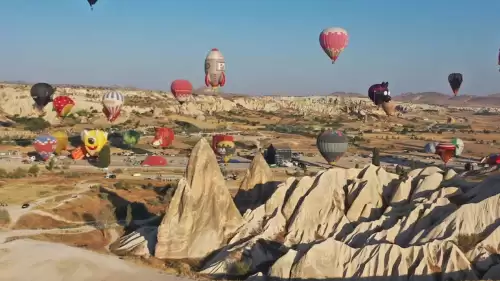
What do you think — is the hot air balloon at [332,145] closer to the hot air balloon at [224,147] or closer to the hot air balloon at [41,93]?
the hot air balloon at [224,147]

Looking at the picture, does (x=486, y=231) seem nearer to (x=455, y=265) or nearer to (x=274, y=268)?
(x=455, y=265)

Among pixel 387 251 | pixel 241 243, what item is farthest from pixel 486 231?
pixel 241 243

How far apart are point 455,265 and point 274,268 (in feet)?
25.0

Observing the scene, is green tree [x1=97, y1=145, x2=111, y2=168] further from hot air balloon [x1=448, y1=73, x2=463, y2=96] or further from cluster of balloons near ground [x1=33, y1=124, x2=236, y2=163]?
hot air balloon [x1=448, y1=73, x2=463, y2=96]

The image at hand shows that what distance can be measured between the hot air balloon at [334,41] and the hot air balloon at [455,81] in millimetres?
49439

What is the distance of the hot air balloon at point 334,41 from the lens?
74.4 metres

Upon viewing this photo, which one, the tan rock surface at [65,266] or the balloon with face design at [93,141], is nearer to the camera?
the tan rock surface at [65,266]

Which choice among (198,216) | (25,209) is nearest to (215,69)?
(25,209)

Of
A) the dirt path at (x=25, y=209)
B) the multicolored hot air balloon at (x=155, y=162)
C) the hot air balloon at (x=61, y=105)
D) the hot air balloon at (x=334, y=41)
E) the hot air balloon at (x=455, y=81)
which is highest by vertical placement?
the hot air balloon at (x=334, y=41)

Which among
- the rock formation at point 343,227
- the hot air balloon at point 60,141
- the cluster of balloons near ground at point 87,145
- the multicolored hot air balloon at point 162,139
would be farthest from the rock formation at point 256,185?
the multicolored hot air balloon at point 162,139

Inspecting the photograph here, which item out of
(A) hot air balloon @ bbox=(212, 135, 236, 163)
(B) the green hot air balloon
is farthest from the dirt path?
(B) the green hot air balloon

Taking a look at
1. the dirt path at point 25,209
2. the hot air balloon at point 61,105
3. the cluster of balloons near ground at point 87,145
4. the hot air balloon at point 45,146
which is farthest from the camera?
the hot air balloon at point 61,105

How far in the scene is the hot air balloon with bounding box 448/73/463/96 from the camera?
11631cm

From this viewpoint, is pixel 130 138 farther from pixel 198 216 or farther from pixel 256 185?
pixel 198 216
